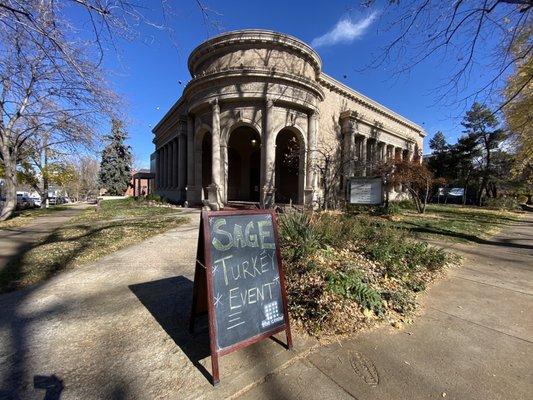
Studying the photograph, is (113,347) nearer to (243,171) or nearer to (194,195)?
(194,195)

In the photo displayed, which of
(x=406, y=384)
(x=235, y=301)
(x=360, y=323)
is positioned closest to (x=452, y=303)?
(x=360, y=323)

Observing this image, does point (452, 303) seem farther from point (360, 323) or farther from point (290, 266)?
point (290, 266)

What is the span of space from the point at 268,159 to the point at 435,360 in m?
14.3

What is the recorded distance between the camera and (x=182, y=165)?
74.4 ft

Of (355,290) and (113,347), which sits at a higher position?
(355,290)

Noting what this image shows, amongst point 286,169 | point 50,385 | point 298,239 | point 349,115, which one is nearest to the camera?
point 50,385

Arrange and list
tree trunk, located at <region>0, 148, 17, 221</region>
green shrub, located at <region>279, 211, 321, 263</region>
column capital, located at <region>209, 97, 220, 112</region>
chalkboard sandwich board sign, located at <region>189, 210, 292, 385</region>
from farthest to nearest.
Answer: column capital, located at <region>209, 97, 220, 112</region> → tree trunk, located at <region>0, 148, 17, 221</region> → green shrub, located at <region>279, 211, 321, 263</region> → chalkboard sandwich board sign, located at <region>189, 210, 292, 385</region>

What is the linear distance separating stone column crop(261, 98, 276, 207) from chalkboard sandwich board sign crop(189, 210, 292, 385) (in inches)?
512

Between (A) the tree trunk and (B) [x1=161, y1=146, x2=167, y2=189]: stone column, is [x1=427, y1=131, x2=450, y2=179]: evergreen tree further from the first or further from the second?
(A) the tree trunk

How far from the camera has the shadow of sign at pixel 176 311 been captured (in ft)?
9.27

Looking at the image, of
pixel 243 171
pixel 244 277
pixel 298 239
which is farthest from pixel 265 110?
pixel 244 277

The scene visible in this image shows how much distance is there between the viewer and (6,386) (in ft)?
7.41

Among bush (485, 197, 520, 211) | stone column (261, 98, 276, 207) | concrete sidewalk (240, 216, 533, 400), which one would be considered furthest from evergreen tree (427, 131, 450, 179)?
concrete sidewalk (240, 216, 533, 400)

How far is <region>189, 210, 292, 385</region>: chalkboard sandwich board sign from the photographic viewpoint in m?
2.46
